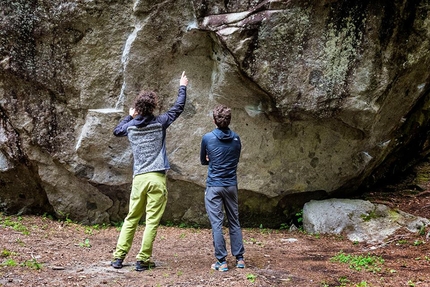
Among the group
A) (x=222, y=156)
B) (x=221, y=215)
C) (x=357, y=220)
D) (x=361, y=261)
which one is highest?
(x=222, y=156)

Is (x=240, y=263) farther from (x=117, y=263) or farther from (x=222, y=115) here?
(x=222, y=115)

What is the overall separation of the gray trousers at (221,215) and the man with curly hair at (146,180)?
1.94ft

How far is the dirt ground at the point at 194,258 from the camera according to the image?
15.9 ft

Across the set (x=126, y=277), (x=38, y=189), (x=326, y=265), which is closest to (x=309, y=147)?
(x=326, y=265)

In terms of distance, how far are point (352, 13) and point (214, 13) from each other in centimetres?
215

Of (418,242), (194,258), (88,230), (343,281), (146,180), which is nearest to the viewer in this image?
(343,281)

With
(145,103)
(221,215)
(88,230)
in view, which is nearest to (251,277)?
(221,215)

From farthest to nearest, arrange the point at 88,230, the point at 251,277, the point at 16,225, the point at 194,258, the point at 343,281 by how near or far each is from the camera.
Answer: the point at 88,230, the point at 16,225, the point at 194,258, the point at 343,281, the point at 251,277

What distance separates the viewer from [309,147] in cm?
785

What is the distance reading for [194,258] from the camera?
→ 19.1ft

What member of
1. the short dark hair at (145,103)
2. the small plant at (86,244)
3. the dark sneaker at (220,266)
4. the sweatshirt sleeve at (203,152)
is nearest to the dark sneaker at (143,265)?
the dark sneaker at (220,266)

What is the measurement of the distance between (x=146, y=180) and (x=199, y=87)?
2675 millimetres

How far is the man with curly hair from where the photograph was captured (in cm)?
519

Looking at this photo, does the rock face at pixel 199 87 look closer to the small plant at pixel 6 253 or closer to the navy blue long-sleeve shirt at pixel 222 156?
the navy blue long-sleeve shirt at pixel 222 156
